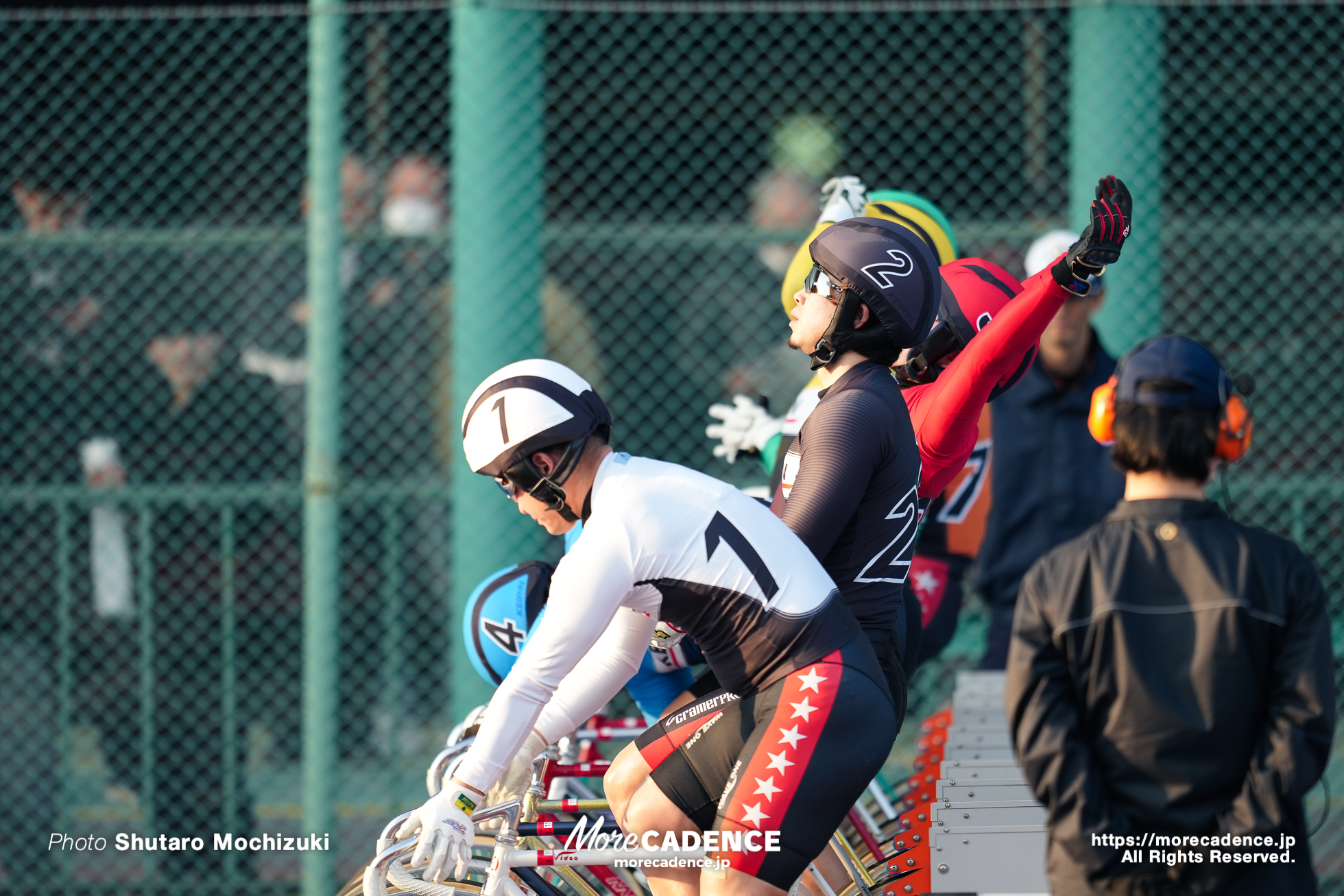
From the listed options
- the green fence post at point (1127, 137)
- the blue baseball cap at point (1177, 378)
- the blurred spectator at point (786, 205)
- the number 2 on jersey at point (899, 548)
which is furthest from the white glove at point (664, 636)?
the green fence post at point (1127, 137)

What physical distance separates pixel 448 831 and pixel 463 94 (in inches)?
159

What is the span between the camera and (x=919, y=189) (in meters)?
6.87

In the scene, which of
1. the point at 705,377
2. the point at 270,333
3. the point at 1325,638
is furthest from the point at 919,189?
the point at 1325,638

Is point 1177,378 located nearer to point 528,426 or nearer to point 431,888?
point 528,426

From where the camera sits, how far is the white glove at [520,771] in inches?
119

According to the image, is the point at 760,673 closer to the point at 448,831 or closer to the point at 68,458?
the point at 448,831

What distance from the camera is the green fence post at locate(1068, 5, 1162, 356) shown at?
19.8ft

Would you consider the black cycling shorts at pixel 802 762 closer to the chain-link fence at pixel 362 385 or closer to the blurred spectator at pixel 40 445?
the chain-link fence at pixel 362 385

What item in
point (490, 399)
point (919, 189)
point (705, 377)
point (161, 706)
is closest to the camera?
point (490, 399)

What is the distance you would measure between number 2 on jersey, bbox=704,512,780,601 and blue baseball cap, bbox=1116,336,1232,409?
81cm

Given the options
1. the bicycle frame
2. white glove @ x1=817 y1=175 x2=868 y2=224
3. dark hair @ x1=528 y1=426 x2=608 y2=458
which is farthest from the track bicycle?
white glove @ x1=817 y1=175 x2=868 y2=224

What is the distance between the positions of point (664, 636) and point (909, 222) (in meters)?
1.65

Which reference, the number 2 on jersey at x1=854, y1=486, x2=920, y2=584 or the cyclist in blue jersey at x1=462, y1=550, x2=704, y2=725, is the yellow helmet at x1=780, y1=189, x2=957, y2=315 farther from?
the cyclist in blue jersey at x1=462, y1=550, x2=704, y2=725

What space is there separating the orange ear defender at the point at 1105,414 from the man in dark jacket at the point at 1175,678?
0.05m
